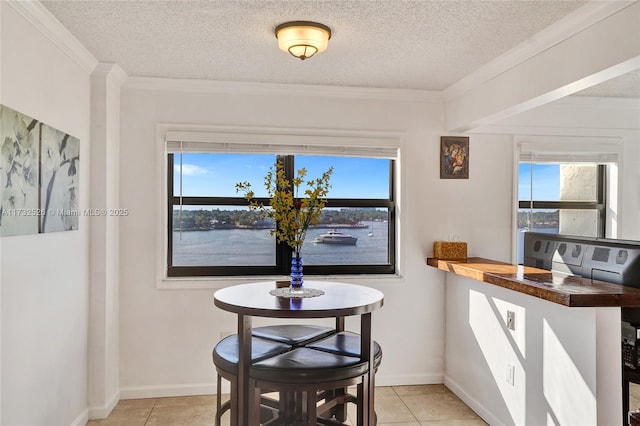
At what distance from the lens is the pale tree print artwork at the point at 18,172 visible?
201 centimetres

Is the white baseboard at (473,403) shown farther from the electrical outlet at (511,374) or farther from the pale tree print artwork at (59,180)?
the pale tree print artwork at (59,180)

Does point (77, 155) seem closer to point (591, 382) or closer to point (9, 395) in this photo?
point (9, 395)

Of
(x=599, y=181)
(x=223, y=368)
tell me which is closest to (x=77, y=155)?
(x=223, y=368)

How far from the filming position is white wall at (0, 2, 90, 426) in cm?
209

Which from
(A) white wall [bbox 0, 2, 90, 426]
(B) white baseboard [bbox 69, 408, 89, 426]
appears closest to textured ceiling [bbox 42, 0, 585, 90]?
(A) white wall [bbox 0, 2, 90, 426]

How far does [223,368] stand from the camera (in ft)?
7.76

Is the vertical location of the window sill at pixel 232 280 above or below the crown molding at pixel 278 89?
below

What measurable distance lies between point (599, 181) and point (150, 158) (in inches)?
151

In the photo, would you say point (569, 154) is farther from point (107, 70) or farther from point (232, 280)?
point (107, 70)

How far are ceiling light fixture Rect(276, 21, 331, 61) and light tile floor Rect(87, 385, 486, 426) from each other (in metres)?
2.40

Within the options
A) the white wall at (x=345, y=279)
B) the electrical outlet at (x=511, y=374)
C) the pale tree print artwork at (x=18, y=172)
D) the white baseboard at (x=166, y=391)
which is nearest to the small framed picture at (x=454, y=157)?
the white wall at (x=345, y=279)

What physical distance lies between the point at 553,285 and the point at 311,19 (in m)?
1.84

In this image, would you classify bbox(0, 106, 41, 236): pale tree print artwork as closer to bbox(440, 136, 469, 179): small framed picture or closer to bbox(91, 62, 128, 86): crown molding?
bbox(91, 62, 128, 86): crown molding

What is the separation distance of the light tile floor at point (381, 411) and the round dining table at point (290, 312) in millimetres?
825
